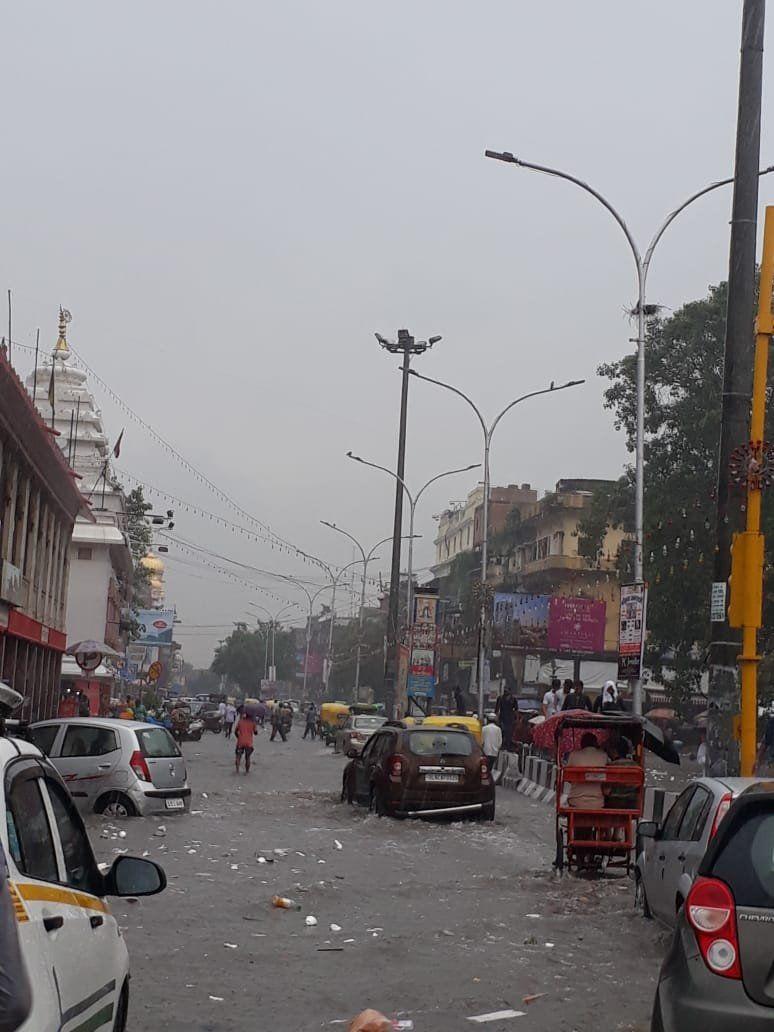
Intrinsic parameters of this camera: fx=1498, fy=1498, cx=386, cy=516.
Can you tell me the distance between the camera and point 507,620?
222 feet

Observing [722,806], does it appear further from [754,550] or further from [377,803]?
[377,803]

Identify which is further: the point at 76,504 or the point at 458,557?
the point at 458,557

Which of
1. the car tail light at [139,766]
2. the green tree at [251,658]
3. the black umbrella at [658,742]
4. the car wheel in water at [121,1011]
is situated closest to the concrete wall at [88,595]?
the car tail light at [139,766]

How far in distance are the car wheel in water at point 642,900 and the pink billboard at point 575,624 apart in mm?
52355

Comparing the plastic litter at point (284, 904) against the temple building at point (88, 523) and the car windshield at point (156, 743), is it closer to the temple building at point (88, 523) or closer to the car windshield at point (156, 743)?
the car windshield at point (156, 743)

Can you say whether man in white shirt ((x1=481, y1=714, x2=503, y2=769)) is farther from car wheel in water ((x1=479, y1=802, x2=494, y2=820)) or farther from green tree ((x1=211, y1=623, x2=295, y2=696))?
green tree ((x1=211, y1=623, x2=295, y2=696))

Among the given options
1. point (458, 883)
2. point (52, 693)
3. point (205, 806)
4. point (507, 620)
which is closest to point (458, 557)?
point (507, 620)

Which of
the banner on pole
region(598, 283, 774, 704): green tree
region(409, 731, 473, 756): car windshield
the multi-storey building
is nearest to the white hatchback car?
the banner on pole

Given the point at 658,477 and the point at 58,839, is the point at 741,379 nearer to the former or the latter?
the point at 58,839

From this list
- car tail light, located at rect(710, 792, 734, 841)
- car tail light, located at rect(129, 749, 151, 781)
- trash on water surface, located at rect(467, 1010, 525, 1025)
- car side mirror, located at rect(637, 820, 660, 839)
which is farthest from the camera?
car tail light, located at rect(129, 749, 151, 781)

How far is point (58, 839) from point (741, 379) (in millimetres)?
9210

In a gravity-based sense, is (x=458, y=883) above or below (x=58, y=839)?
below

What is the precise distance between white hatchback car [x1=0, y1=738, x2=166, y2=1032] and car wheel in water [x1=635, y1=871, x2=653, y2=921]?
21.8ft

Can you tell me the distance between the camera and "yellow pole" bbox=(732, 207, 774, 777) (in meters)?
12.2
